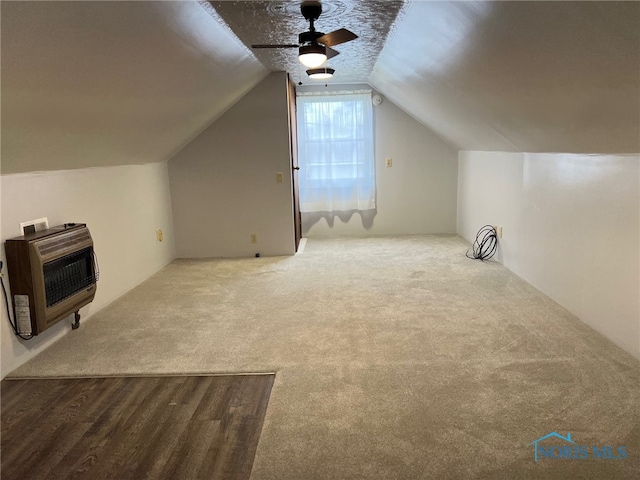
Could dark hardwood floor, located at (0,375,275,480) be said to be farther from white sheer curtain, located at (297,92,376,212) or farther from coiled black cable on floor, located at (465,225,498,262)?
→ white sheer curtain, located at (297,92,376,212)

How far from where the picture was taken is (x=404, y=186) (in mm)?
6270

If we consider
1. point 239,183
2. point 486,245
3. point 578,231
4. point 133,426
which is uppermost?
point 239,183

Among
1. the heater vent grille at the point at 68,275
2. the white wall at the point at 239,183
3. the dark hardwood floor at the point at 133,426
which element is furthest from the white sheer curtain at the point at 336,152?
the dark hardwood floor at the point at 133,426

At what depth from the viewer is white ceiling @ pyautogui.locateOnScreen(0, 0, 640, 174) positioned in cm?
178

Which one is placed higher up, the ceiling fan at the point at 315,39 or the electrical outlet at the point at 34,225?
the ceiling fan at the point at 315,39

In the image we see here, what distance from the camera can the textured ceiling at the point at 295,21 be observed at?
8.64 ft

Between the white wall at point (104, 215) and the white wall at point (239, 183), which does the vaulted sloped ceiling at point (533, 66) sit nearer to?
the white wall at point (239, 183)

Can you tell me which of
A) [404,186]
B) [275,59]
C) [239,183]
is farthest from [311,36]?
[404,186]

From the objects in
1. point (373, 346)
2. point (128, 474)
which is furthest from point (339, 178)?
point (128, 474)

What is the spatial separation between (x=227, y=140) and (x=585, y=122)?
3.69m

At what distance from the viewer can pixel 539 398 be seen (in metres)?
2.19

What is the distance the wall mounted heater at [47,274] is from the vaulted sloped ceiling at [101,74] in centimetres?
43

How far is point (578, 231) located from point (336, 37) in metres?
2.08

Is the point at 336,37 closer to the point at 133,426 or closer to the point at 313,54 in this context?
the point at 313,54
